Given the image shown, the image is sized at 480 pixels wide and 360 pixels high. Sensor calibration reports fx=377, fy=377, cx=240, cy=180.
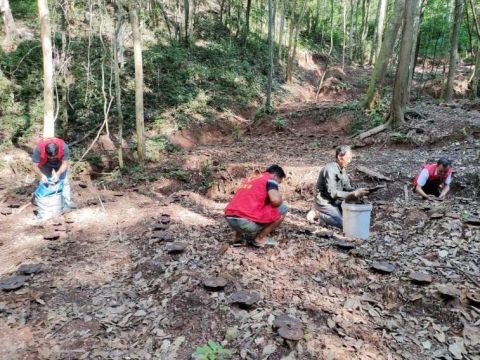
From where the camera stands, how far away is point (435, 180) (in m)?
7.25

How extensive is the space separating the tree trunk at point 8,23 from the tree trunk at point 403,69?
15105 mm

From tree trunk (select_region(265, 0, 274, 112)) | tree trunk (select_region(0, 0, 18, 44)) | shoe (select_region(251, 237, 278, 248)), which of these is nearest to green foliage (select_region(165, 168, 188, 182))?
shoe (select_region(251, 237, 278, 248))

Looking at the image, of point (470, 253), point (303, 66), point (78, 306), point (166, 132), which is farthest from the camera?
point (303, 66)

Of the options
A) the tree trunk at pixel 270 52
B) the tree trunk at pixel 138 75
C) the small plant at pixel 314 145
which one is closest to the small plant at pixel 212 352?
the tree trunk at pixel 138 75

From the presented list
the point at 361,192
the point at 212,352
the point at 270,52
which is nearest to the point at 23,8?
the point at 270,52

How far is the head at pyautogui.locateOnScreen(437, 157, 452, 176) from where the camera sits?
684cm

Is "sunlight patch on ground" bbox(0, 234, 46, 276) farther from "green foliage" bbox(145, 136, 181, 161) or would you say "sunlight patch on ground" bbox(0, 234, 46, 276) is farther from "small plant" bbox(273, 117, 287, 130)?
"small plant" bbox(273, 117, 287, 130)

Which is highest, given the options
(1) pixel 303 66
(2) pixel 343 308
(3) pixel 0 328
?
(1) pixel 303 66

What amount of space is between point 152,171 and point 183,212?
138 inches

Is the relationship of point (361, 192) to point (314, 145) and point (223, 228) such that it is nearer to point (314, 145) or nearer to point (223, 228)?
point (223, 228)

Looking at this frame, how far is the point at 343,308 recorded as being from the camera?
13.4ft

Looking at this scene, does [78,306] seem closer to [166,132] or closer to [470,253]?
[470,253]

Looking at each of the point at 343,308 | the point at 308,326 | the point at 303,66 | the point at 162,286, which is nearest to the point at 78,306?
the point at 162,286

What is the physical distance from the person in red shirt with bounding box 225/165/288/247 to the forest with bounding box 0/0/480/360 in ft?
0.19
